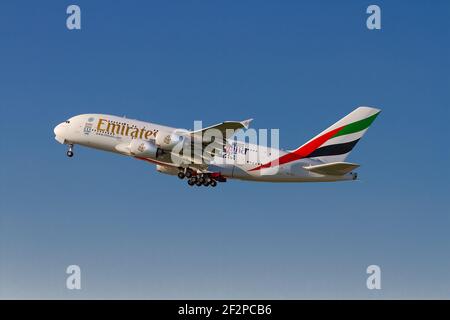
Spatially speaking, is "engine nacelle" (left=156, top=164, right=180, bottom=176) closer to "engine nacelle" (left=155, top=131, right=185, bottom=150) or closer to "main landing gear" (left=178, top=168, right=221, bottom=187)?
"main landing gear" (left=178, top=168, right=221, bottom=187)

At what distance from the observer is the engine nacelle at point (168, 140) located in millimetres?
53156

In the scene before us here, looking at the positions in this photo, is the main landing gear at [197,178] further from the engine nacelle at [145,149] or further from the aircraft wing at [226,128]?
the aircraft wing at [226,128]

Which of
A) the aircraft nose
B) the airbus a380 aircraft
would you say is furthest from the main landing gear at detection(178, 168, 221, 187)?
the aircraft nose

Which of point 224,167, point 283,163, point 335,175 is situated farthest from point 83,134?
point 335,175

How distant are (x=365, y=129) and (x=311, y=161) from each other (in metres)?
6.08

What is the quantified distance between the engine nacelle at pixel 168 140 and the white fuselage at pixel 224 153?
713 mm

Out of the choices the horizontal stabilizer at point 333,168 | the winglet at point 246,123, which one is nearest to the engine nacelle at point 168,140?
the winglet at point 246,123

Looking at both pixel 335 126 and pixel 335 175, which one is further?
pixel 335 126

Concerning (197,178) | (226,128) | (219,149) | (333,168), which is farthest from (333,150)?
(197,178)

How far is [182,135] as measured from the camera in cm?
5356

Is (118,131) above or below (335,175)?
above

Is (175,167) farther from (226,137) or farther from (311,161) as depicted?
(311,161)

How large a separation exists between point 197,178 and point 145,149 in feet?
16.5

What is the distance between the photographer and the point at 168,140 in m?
53.2
